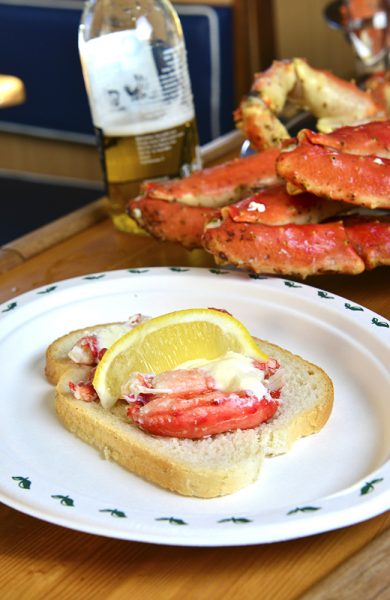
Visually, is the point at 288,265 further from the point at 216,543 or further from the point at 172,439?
the point at 216,543

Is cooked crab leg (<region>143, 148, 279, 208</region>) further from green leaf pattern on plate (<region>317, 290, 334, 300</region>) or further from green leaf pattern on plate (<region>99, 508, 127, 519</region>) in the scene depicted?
green leaf pattern on plate (<region>99, 508, 127, 519</region>)

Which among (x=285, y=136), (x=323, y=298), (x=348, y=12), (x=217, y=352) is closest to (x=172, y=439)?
(x=217, y=352)

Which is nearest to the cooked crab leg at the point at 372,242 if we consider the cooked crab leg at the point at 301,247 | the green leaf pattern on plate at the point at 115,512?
the cooked crab leg at the point at 301,247

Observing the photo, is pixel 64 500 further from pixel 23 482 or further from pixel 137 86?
pixel 137 86

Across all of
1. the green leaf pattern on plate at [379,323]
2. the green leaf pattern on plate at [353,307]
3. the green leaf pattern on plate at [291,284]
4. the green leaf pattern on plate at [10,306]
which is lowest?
the green leaf pattern on plate at [10,306]

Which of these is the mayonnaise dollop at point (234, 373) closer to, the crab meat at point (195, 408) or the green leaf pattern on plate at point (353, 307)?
the crab meat at point (195, 408)

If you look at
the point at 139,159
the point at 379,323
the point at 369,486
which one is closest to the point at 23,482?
the point at 369,486

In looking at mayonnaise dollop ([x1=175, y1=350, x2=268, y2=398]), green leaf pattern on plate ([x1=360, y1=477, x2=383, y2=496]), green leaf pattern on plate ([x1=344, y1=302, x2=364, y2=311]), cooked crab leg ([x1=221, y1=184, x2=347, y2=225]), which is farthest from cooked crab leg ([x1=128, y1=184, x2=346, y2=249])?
green leaf pattern on plate ([x1=360, y1=477, x2=383, y2=496])

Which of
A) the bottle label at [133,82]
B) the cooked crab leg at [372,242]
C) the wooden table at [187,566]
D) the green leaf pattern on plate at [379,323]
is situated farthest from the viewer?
the bottle label at [133,82]
